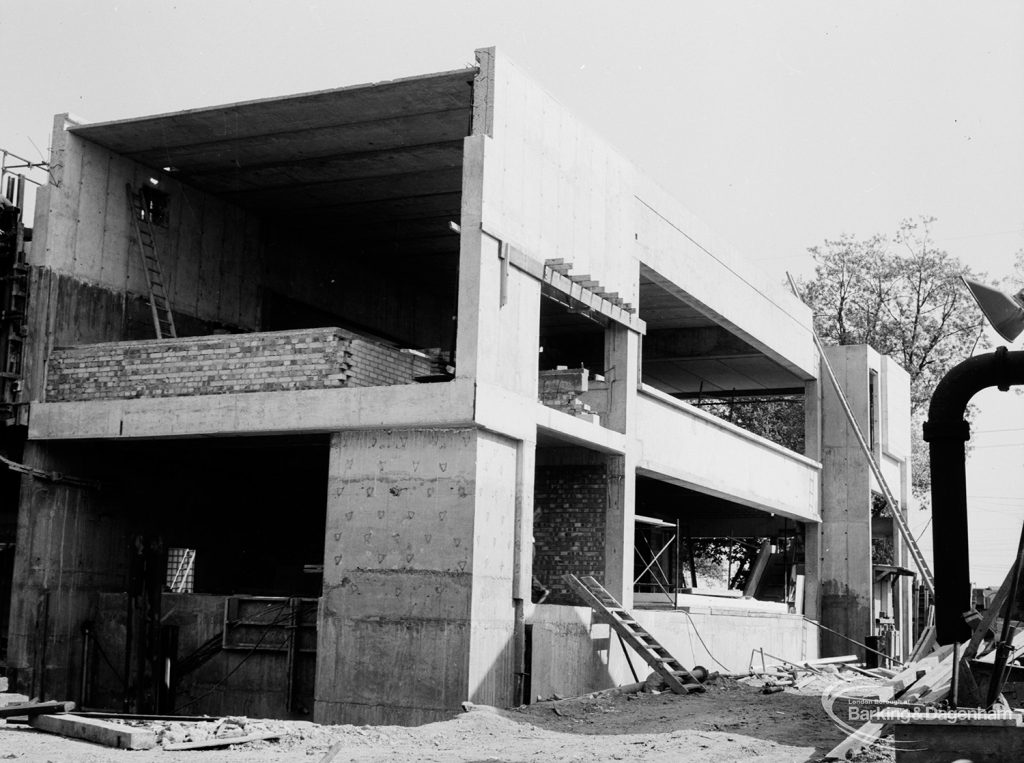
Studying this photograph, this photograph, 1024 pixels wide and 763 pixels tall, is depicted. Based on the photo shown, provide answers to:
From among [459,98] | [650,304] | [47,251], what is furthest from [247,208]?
[650,304]

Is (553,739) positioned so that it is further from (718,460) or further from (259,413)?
(718,460)

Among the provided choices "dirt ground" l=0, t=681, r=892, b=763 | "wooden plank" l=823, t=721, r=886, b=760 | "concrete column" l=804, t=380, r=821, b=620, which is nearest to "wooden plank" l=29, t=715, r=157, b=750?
"dirt ground" l=0, t=681, r=892, b=763

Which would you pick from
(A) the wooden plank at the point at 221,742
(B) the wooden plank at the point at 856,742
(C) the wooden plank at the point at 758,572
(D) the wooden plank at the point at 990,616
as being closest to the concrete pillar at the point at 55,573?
(A) the wooden plank at the point at 221,742

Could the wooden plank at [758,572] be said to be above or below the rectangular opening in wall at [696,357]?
below

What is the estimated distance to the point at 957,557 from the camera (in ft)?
38.9

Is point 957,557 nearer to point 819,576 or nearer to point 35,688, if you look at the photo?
point 35,688

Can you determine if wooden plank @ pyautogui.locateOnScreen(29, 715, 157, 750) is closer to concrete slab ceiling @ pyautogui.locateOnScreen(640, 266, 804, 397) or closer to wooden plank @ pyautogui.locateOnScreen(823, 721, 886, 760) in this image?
wooden plank @ pyautogui.locateOnScreen(823, 721, 886, 760)

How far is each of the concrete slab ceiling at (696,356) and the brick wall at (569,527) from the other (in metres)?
4.48

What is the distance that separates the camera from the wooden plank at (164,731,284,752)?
13.0 m

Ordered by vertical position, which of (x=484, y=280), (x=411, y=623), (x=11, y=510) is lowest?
(x=411, y=623)

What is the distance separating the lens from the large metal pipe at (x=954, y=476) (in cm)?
1182

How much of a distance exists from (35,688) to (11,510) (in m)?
7.24

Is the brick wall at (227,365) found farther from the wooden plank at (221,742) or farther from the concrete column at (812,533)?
the concrete column at (812,533)

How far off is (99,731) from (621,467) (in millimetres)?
10643
